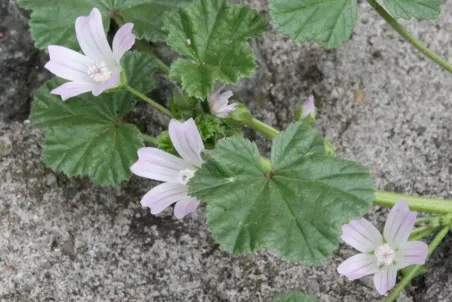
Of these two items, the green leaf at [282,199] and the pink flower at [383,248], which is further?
the pink flower at [383,248]

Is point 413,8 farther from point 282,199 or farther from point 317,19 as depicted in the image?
point 282,199

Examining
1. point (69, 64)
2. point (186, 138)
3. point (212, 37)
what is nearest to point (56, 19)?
point (69, 64)

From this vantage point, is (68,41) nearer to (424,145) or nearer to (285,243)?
(285,243)

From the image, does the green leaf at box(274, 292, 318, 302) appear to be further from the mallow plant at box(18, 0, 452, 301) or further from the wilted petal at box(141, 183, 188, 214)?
the wilted petal at box(141, 183, 188, 214)

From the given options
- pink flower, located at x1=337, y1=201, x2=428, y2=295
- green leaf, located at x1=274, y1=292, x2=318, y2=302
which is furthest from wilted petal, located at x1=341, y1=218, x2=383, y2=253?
green leaf, located at x1=274, y1=292, x2=318, y2=302

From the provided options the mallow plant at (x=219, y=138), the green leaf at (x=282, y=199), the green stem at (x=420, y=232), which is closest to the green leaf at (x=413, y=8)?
the mallow plant at (x=219, y=138)

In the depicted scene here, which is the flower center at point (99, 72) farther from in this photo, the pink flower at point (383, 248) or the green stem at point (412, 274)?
the green stem at point (412, 274)

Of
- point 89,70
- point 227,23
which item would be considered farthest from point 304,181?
point 89,70
